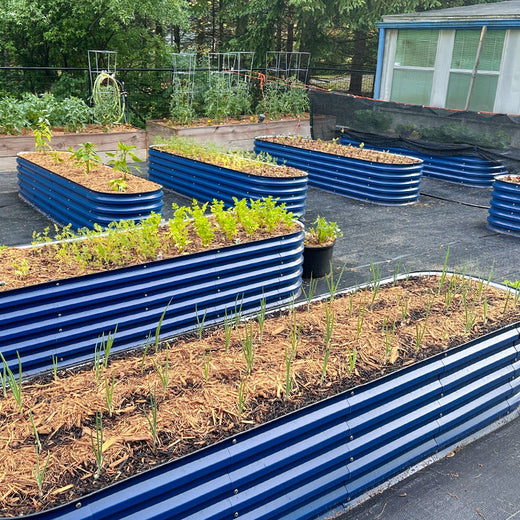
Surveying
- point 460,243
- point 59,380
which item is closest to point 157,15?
point 460,243

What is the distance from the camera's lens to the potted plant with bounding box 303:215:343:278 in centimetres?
598

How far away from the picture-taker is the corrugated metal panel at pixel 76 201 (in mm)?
6426

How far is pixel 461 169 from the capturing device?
1109 cm

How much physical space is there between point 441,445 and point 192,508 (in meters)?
1.68

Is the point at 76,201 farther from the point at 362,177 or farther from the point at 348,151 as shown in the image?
the point at 348,151

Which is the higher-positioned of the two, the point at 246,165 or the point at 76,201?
the point at 246,165

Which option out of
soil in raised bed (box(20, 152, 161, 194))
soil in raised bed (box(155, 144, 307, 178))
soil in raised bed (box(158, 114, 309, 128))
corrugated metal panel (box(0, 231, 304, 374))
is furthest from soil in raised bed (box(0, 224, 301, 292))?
soil in raised bed (box(158, 114, 309, 128))

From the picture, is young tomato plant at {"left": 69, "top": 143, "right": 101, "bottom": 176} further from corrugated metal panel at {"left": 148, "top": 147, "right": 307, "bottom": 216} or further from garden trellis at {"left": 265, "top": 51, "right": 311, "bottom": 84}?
garden trellis at {"left": 265, "top": 51, "right": 311, "bottom": 84}

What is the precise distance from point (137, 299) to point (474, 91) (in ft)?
36.4

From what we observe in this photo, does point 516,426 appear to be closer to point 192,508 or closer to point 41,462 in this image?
point 192,508

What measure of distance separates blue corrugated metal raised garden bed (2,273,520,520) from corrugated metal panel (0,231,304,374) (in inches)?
63.0

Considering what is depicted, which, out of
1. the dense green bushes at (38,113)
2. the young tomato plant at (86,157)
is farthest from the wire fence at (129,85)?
the young tomato plant at (86,157)

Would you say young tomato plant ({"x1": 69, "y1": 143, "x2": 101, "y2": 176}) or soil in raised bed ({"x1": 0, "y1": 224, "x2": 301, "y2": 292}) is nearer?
soil in raised bed ({"x1": 0, "y1": 224, "x2": 301, "y2": 292})

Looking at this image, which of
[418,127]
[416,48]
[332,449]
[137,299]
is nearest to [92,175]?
[137,299]
